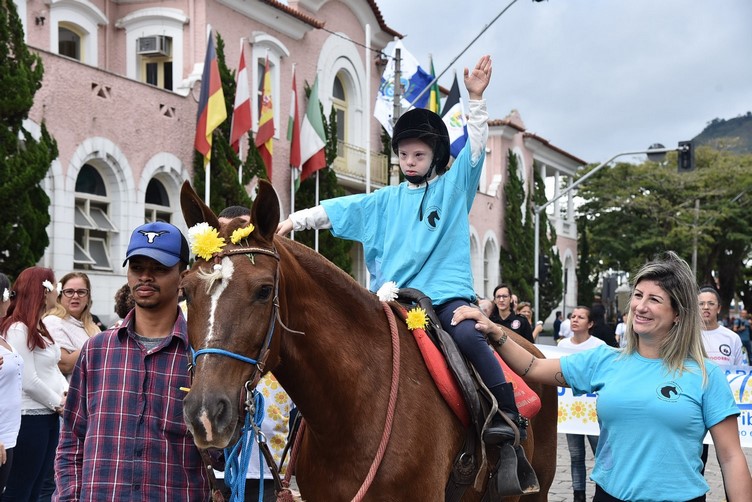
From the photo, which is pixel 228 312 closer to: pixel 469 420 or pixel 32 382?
pixel 469 420

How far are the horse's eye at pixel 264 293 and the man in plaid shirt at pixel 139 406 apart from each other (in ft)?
1.63

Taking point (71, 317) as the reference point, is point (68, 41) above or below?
above

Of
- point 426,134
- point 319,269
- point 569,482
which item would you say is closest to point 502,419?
point 319,269

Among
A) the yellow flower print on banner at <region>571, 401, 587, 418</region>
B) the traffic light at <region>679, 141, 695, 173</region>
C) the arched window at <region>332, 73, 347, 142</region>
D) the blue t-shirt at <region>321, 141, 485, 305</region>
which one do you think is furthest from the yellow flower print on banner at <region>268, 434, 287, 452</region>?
the traffic light at <region>679, 141, 695, 173</region>

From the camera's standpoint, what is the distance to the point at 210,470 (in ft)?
11.9

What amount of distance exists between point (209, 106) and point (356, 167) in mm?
8453

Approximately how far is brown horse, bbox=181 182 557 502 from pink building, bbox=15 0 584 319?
13.3 m

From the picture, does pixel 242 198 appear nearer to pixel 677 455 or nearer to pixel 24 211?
pixel 24 211

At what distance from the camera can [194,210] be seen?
12.1ft

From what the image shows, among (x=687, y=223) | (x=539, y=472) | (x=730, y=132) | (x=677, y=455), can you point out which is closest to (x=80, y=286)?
(x=539, y=472)

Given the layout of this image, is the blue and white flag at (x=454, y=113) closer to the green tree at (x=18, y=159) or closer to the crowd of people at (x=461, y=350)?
the green tree at (x=18, y=159)

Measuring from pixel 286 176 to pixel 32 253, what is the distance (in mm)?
9287

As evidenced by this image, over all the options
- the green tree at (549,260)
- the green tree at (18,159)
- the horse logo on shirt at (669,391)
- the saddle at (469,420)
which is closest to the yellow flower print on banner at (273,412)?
the saddle at (469,420)

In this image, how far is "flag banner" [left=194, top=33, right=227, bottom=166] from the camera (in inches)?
748
